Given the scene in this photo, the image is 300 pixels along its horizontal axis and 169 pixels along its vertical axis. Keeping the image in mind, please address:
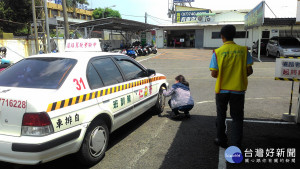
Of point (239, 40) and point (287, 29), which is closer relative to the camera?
point (287, 29)

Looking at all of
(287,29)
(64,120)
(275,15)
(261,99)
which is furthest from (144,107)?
(287,29)

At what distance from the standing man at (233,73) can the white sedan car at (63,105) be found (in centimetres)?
156

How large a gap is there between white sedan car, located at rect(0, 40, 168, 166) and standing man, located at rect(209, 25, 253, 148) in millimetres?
1562

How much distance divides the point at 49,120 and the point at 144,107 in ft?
7.77

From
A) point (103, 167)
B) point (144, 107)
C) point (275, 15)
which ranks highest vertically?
point (275, 15)

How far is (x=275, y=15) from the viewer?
16062 millimetres

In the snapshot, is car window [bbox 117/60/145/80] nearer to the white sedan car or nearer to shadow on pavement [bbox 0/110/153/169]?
the white sedan car

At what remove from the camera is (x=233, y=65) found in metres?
3.28

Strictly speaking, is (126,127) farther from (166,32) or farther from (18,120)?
(166,32)

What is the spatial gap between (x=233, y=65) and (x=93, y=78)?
6.53ft

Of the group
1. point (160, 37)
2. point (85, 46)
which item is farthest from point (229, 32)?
point (160, 37)

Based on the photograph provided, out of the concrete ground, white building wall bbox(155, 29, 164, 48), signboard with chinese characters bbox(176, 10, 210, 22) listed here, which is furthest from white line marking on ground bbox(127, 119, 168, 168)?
signboard with chinese characters bbox(176, 10, 210, 22)

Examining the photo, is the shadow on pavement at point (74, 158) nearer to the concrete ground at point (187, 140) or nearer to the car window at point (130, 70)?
the concrete ground at point (187, 140)

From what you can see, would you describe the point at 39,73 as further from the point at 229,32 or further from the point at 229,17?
the point at 229,17
